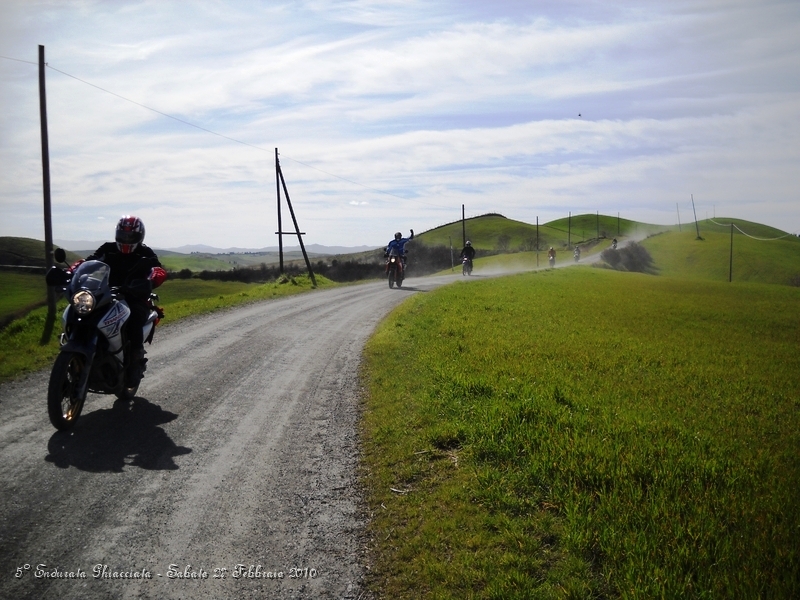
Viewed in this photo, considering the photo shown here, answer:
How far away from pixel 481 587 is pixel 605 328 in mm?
14119

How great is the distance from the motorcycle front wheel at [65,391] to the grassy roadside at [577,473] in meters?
3.36

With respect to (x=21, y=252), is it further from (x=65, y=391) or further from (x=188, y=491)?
(x=188, y=491)

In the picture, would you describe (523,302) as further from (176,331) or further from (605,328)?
(176,331)

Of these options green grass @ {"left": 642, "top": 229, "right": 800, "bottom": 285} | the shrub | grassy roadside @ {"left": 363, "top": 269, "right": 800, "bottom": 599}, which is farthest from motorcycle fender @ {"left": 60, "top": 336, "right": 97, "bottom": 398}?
green grass @ {"left": 642, "top": 229, "right": 800, "bottom": 285}

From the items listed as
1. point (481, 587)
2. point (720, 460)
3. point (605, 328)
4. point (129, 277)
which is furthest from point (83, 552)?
point (605, 328)

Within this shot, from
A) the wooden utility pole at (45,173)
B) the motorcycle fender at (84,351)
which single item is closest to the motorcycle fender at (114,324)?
the motorcycle fender at (84,351)

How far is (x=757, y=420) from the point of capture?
25.7 ft

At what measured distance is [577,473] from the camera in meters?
5.37

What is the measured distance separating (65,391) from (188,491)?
94.7 inches

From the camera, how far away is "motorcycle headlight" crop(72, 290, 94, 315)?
21.5 ft

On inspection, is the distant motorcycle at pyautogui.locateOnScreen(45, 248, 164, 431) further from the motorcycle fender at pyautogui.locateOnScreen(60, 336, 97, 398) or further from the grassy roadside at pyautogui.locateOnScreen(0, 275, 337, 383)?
the grassy roadside at pyautogui.locateOnScreen(0, 275, 337, 383)

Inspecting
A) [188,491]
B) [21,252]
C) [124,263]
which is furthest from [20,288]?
[188,491]

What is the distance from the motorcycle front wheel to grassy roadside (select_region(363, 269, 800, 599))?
11.0 feet

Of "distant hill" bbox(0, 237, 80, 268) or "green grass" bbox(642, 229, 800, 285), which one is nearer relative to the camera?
"distant hill" bbox(0, 237, 80, 268)
